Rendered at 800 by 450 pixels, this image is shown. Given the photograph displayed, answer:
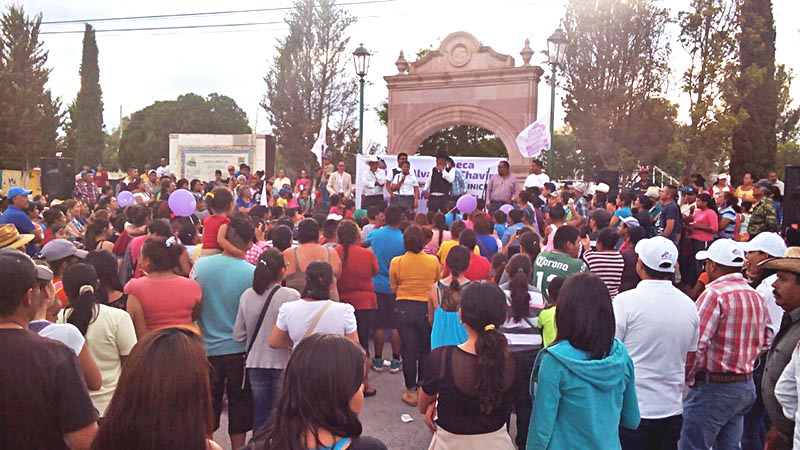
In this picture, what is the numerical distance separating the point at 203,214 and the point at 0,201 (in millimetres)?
5297

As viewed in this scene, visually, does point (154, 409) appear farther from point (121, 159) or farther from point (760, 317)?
point (121, 159)

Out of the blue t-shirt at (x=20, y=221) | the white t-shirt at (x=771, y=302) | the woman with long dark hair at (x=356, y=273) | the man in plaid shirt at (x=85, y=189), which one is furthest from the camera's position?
the man in plaid shirt at (x=85, y=189)

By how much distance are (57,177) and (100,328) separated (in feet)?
50.5

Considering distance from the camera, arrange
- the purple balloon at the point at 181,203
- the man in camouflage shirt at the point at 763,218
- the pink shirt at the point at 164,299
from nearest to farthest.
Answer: the pink shirt at the point at 164,299 → the purple balloon at the point at 181,203 → the man in camouflage shirt at the point at 763,218

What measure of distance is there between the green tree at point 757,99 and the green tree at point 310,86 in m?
23.3

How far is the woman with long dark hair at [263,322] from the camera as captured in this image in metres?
4.80

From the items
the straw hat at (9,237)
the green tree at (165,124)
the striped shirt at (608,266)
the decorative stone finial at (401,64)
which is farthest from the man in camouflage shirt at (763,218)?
the green tree at (165,124)

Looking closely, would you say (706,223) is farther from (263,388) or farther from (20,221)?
(20,221)

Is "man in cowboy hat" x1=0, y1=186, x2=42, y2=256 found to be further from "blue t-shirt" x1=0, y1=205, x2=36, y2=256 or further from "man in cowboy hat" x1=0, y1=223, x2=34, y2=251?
"man in cowboy hat" x1=0, y1=223, x2=34, y2=251

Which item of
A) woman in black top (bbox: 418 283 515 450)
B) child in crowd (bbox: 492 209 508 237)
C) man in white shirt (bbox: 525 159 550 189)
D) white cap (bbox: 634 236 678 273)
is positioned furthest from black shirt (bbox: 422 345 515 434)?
man in white shirt (bbox: 525 159 550 189)

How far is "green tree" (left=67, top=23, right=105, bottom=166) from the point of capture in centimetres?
4544

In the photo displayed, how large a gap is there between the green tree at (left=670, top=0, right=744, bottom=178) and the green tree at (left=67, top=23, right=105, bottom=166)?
4016cm

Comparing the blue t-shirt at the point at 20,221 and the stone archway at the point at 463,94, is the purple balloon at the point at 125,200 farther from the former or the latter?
the stone archway at the point at 463,94

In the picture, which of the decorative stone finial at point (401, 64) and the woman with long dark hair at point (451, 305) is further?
the decorative stone finial at point (401, 64)
